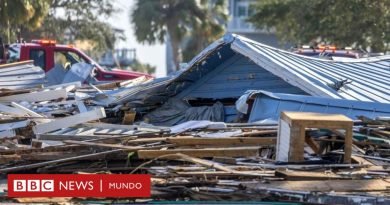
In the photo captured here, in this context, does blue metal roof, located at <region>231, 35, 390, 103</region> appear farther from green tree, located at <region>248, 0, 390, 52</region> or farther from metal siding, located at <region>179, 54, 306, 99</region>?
green tree, located at <region>248, 0, 390, 52</region>

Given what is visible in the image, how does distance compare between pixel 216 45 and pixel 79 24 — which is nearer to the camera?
pixel 216 45

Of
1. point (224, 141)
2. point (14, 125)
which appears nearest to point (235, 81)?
point (14, 125)

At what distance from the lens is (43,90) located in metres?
12.2

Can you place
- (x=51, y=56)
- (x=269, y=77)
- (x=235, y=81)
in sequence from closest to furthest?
(x=269, y=77), (x=235, y=81), (x=51, y=56)

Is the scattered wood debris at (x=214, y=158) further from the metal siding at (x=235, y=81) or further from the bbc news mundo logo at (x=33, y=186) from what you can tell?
the metal siding at (x=235, y=81)

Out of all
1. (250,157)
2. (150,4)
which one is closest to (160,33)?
(150,4)

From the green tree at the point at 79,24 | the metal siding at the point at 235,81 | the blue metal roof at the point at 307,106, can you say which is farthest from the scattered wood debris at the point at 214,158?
the green tree at the point at 79,24

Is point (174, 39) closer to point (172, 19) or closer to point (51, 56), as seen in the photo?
point (172, 19)

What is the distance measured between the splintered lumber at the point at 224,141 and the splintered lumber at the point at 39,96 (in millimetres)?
4287

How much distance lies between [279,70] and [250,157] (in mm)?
3085

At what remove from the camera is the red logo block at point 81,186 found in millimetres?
6480

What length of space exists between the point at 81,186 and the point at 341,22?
22.9 meters

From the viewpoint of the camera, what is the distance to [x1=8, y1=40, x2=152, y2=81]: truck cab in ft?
61.6

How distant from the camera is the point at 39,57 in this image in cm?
1914
